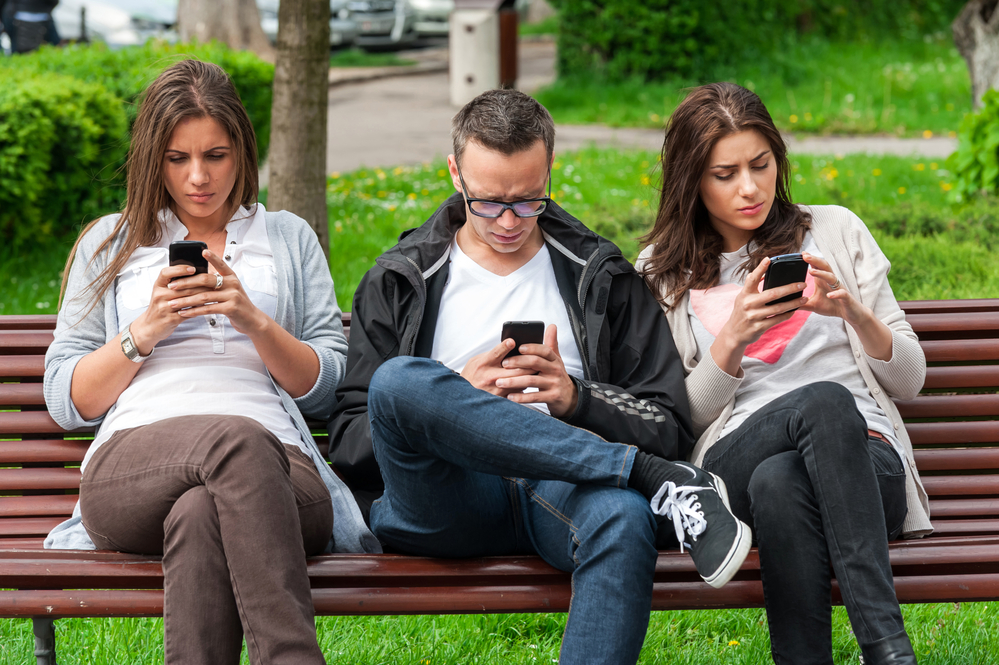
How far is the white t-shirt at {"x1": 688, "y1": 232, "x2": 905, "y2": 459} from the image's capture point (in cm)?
292

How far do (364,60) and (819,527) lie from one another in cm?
1796

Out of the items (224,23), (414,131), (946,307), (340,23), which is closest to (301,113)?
(946,307)

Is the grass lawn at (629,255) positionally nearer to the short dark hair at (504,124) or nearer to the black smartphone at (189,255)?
the short dark hair at (504,124)

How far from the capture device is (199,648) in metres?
2.20

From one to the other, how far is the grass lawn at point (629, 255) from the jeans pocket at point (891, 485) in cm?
65

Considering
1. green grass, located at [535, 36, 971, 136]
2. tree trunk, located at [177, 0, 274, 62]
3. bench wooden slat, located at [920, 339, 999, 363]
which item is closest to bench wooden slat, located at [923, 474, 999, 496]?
bench wooden slat, located at [920, 339, 999, 363]

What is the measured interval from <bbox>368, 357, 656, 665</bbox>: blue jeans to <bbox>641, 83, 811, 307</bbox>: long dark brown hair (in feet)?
2.72

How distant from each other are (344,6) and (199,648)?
20.2 metres

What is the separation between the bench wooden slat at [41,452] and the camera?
3031 mm

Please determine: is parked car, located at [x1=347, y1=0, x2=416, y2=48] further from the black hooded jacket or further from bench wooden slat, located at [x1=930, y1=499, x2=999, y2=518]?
bench wooden slat, located at [x1=930, y1=499, x2=999, y2=518]

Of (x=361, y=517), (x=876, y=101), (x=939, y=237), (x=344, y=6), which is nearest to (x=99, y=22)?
(x=344, y=6)

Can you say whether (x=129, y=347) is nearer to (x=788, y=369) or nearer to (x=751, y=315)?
(x=751, y=315)

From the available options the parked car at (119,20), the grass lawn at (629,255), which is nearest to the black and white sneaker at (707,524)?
the grass lawn at (629,255)

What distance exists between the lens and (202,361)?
2834 mm
